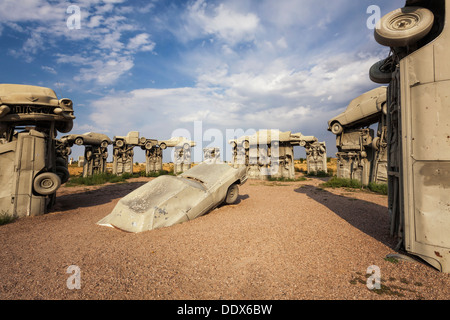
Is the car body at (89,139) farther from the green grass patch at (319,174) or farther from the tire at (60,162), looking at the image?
the green grass patch at (319,174)

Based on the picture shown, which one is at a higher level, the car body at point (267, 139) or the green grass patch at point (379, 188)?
the car body at point (267, 139)

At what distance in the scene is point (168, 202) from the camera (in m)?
5.17

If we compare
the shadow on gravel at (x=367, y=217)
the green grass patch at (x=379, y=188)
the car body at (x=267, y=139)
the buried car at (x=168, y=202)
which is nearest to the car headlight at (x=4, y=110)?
the buried car at (x=168, y=202)

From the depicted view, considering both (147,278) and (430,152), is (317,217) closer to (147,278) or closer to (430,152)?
(430,152)

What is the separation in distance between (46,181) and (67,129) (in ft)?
7.67

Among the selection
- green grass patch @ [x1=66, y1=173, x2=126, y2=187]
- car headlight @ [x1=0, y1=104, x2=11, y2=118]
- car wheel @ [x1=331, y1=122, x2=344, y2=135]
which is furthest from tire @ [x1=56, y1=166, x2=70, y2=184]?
car wheel @ [x1=331, y1=122, x2=344, y2=135]

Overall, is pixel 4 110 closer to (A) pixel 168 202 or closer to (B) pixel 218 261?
(A) pixel 168 202

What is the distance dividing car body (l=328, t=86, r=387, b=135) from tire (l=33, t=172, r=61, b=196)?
14.2m

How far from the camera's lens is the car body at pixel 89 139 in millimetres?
17298

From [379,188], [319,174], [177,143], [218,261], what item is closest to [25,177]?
[218,261]

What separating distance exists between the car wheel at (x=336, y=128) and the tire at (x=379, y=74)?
31.4ft

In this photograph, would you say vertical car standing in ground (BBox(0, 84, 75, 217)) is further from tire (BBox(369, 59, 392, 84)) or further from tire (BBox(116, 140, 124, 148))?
tire (BBox(116, 140, 124, 148))

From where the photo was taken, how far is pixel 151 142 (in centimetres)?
2220

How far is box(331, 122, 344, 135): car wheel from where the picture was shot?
535 inches
